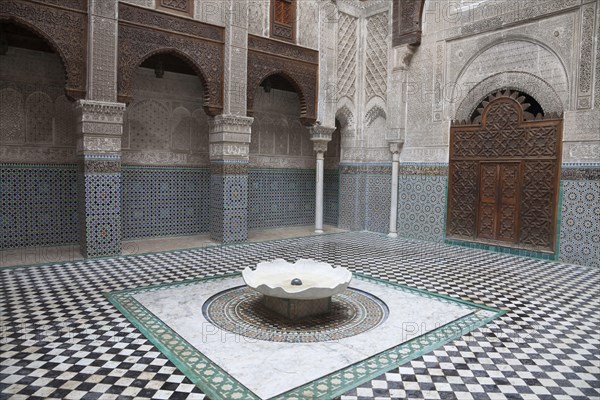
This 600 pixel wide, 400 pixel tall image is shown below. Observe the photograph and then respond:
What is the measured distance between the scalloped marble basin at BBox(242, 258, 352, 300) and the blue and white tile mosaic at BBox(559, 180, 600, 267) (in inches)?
132

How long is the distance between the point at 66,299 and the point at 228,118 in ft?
10.8

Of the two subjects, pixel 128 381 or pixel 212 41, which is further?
pixel 212 41

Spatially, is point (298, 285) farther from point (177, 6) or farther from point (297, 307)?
point (177, 6)

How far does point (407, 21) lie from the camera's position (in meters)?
6.89

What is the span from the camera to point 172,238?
6.54 m

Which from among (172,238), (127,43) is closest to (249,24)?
(127,43)

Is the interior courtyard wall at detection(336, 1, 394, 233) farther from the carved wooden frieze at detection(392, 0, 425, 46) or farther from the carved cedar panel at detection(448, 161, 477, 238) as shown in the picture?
the carved cedar panel at detection(448, 161, 477, 238)

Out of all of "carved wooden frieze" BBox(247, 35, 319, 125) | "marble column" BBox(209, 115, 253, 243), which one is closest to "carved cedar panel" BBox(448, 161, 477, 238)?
"carved wooden frieze" BBox(247, 35, 319, 125)

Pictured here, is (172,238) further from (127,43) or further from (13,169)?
(127,43)

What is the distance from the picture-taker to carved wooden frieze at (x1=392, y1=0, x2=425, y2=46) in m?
6.75

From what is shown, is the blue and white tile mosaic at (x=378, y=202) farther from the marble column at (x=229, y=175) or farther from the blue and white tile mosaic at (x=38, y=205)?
the blue and white tile mosaic at (x=38, y=205)

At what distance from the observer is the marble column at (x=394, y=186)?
23.2 feet

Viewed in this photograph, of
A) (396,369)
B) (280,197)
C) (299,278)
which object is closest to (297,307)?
(299,278)

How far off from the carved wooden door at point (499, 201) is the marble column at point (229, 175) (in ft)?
11.1
